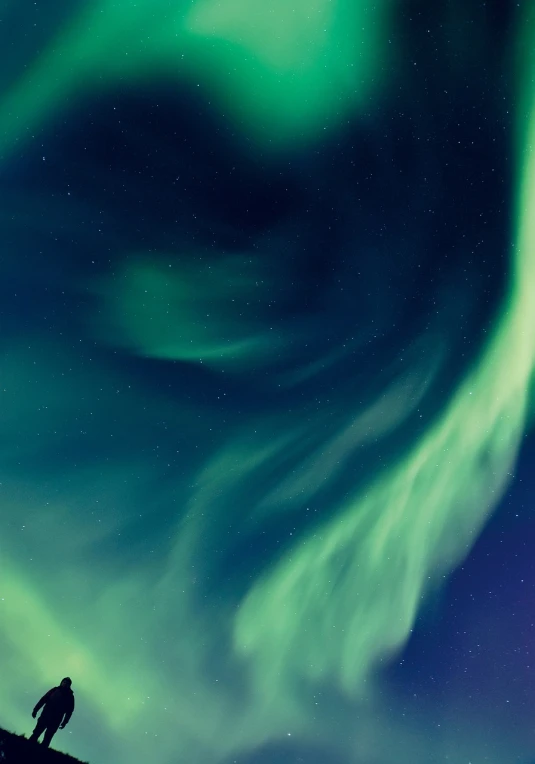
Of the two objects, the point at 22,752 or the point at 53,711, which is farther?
the point at 53,711

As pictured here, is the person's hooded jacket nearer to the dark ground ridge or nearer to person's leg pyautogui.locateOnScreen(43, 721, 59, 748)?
person's leg pyautogui.locateOnScreen(43, 721, 59, 748)

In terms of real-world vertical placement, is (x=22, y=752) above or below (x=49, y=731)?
below

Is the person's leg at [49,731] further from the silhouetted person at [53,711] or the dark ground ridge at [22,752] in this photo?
the dark ground ridge at [22,752]

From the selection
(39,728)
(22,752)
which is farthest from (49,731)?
(22,752)

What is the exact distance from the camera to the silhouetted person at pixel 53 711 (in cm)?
966

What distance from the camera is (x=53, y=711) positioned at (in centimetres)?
970

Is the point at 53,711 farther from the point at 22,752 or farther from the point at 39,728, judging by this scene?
the point at 22,752

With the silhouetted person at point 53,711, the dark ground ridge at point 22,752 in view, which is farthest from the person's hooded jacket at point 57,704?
the dark ground ridge at point 22,752

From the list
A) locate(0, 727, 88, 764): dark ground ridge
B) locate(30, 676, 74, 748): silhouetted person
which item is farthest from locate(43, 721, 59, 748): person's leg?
locate(0, 727, 88, 764): dark ground ridge

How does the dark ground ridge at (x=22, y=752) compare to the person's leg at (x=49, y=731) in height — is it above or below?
below

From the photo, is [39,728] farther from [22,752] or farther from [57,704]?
[22,752]

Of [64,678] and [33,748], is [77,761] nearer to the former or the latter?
[33,748]

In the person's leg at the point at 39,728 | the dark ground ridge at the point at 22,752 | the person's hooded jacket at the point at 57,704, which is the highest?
the person's hooded jacket at the point at 57,704

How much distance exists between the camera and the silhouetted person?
9.66m
